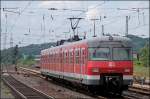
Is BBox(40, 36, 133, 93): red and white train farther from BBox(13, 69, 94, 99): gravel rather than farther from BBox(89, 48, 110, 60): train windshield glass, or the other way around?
BBox(13, 69, 94, 99): gravel

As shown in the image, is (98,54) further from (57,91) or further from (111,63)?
(57,91)

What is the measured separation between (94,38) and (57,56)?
11783 millimetres

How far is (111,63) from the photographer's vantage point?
2406cm

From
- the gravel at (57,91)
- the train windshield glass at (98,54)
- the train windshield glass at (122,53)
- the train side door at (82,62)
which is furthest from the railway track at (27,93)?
the train windshield glass at (122,53)

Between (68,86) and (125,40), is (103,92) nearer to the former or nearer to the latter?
(125,40)

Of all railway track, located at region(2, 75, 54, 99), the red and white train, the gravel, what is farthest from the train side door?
railway track, located at region(2, 75, 54, 99)

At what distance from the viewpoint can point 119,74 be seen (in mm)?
24078

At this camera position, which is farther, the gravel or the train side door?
the gravel

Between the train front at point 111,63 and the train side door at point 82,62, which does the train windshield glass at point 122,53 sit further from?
the train side door at point 82,62

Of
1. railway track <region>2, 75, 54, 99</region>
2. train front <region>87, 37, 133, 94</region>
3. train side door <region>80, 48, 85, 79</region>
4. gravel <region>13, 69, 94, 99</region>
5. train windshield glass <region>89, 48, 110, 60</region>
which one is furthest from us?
gravel <region>13, 69, 94, 99</region>

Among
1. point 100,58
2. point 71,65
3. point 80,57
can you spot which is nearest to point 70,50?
point 71,65

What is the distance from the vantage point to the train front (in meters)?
23.8

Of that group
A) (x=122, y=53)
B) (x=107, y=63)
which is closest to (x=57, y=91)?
(x=107, y=63)

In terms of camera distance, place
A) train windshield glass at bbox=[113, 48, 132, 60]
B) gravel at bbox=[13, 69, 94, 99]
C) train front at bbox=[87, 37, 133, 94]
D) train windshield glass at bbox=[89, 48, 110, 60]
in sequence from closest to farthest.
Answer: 1. train front at bbox=[87, 37, 133, 94]
2. train windshield glass at bbox=[89, 48, 110, 60]
3. train windshield glass at bbox=[113, 48, 132, 60]
4. gravel at bbox=[13, 69, 94, 99]
